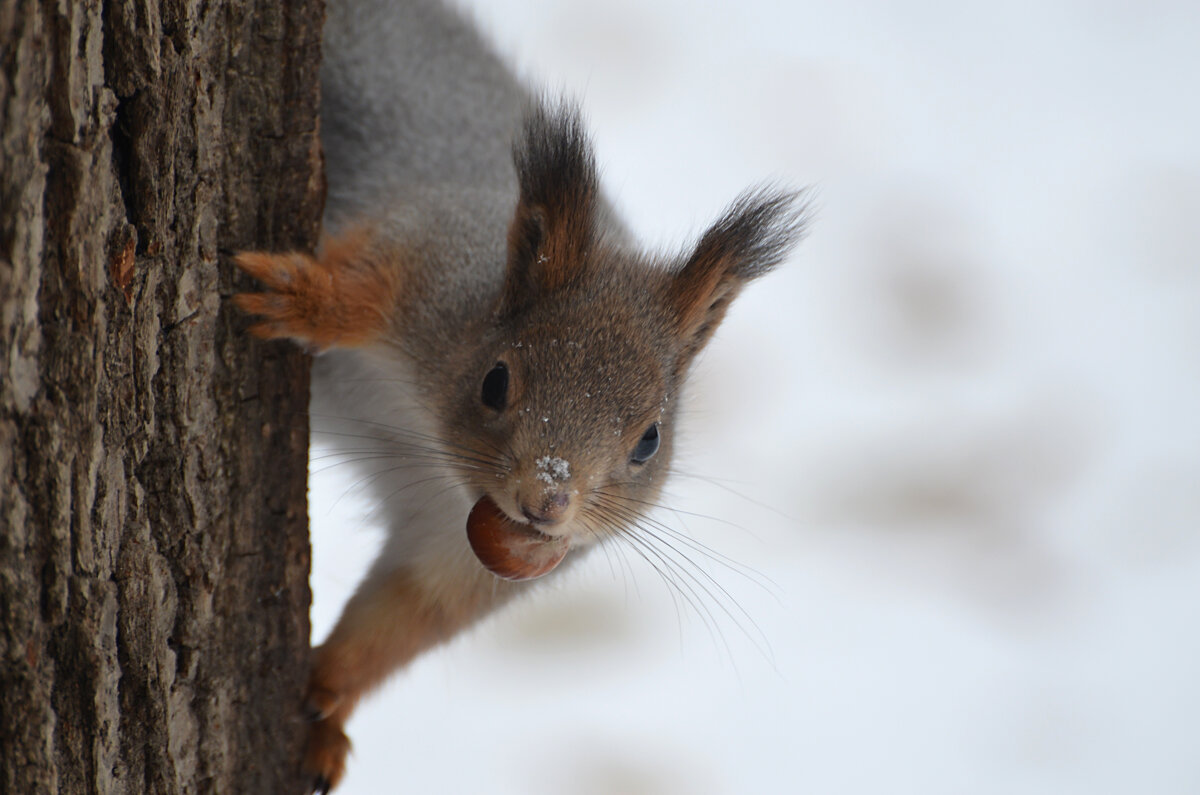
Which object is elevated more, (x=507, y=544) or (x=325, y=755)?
(x=507, y=544)

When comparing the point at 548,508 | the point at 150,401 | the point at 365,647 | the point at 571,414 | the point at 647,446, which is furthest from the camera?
the point at 365,647

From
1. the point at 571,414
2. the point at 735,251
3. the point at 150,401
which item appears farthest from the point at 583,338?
the point at 150,401

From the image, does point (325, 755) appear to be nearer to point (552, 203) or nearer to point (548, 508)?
point (548, 508)

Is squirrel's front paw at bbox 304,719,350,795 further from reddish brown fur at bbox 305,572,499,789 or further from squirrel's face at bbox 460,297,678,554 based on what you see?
squirrel's face at bbox 460,297,678,554

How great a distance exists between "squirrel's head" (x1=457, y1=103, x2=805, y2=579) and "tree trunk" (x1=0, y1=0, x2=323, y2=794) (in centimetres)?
29

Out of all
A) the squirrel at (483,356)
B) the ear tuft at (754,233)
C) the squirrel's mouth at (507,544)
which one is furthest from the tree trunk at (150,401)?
the ear tuft at (754,233)

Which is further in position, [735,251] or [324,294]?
[735,251]

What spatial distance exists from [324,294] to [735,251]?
→ 0.61m

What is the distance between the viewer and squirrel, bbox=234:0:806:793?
1.51m

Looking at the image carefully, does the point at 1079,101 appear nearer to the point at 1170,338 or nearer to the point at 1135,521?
the point at 1170,338

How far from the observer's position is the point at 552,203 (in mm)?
1665

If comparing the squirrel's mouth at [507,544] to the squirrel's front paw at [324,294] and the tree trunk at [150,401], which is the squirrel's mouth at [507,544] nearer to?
the tree trunk at [150,401]

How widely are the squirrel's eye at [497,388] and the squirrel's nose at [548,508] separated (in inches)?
8.8

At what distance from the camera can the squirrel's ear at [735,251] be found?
167 centimetres
